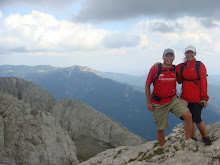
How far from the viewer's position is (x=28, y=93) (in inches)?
4129

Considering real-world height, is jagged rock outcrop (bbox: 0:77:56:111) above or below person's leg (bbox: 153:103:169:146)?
below

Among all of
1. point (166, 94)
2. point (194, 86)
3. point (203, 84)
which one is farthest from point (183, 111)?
point (203, 84)

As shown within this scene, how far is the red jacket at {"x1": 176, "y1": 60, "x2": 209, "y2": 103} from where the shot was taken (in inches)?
400

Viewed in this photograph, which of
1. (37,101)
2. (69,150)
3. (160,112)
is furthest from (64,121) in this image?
(160,112)

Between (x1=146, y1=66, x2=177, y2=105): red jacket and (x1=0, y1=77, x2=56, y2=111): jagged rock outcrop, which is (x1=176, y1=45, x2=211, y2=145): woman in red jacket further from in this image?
(x1=0, y1=77, x2=56, y2=111): jagged rock outcrop

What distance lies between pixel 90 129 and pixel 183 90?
304 ft

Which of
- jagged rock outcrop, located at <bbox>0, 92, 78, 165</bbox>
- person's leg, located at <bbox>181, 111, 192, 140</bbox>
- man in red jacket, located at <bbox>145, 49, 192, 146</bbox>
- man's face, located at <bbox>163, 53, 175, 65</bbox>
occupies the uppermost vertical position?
man's face, located at <bbox>163, 53, 175, 65</bbox>

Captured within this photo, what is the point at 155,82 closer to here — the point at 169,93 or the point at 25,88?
the point at 169,93

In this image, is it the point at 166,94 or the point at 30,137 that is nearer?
the point at 166,94

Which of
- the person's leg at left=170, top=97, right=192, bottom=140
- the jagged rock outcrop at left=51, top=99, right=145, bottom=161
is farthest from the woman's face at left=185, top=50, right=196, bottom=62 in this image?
the jagged rock outcrop at left=51, top=99, right=145, bottom=161

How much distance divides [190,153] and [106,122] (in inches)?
3596

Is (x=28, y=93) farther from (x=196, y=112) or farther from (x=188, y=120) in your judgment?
(x=196, y=112)

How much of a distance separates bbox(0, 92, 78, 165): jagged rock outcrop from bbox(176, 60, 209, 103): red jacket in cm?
4101

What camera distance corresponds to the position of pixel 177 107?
1045 centimetres
